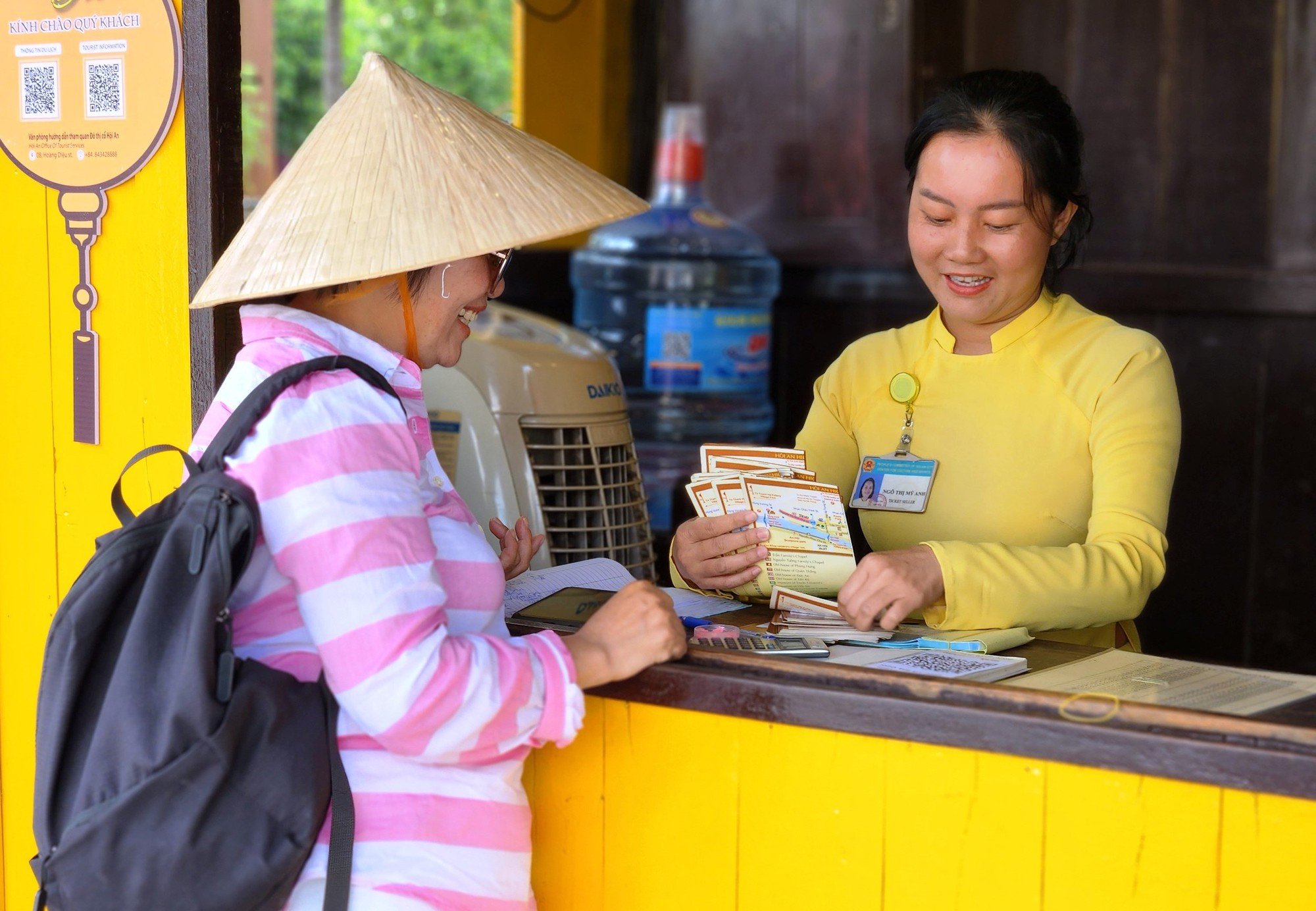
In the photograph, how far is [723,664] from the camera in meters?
1.42

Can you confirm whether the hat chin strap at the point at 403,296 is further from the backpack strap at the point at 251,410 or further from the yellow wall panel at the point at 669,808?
the yellow wall panel at the point at 669,808

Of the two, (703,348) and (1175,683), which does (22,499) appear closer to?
(1175,683)

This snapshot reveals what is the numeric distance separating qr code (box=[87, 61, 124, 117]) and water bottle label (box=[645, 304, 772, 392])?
2.29 m

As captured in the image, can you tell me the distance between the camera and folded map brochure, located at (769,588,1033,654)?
1506 millimetres

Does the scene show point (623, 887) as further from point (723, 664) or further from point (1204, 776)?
point (1204, 776)

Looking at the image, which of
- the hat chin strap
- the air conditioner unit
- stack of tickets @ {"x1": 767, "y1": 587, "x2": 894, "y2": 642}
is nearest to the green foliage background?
the air conditioner unit

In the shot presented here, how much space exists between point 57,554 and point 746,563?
0.97 meters

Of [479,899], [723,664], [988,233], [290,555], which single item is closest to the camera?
[290,555]

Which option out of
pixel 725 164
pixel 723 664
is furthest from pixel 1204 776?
pixel 725 164

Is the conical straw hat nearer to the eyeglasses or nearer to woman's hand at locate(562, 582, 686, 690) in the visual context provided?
the eyeglasses

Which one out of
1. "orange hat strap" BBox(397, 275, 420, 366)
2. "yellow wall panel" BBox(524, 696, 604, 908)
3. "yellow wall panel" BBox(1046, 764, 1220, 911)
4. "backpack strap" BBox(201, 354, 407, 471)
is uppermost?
"orange hat strap" BBox(397, 275, 420, 366)

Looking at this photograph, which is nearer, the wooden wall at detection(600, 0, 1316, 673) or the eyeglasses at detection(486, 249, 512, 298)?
the eyeglasses at detection(486, 249, 512, 298)

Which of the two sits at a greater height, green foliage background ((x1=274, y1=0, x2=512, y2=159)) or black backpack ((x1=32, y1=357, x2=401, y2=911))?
green foliage background ((x1=274, y1=0, x2=512, y2=159))

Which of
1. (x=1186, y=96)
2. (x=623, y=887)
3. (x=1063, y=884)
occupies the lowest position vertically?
(x=623, y=887)
